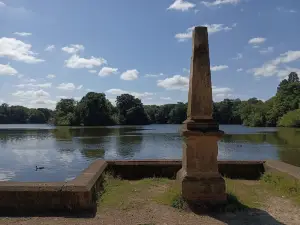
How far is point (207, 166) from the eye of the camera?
6164 millimetres

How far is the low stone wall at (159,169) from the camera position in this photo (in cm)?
878

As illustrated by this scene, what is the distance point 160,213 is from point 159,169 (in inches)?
126

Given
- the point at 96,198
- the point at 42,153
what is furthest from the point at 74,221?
the point at 42,153

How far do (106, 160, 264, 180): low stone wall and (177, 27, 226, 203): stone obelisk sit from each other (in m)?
2.61

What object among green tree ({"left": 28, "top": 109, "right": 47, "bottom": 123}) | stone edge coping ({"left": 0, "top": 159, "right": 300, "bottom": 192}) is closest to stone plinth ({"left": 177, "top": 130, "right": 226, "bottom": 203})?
stone edge coping ({"left": 0, "top": 159, "right": 300, "bottom": 192})

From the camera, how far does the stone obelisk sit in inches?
239

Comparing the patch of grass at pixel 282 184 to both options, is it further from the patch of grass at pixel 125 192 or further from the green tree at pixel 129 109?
the green tree at pixel 129 109

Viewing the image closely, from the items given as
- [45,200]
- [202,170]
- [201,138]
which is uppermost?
[201,138]

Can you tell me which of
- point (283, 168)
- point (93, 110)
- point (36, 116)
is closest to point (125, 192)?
point (283, 168)

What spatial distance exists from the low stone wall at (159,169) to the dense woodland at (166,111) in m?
76.8

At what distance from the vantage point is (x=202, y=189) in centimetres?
607

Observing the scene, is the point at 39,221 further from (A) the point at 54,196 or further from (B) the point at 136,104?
(B) the point at 136,104

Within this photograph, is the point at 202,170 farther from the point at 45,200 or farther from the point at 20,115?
the point at 20,115

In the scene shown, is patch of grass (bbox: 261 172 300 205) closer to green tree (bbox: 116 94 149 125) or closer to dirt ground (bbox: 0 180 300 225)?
dirt ground (bbox: 0 180 300 225)
